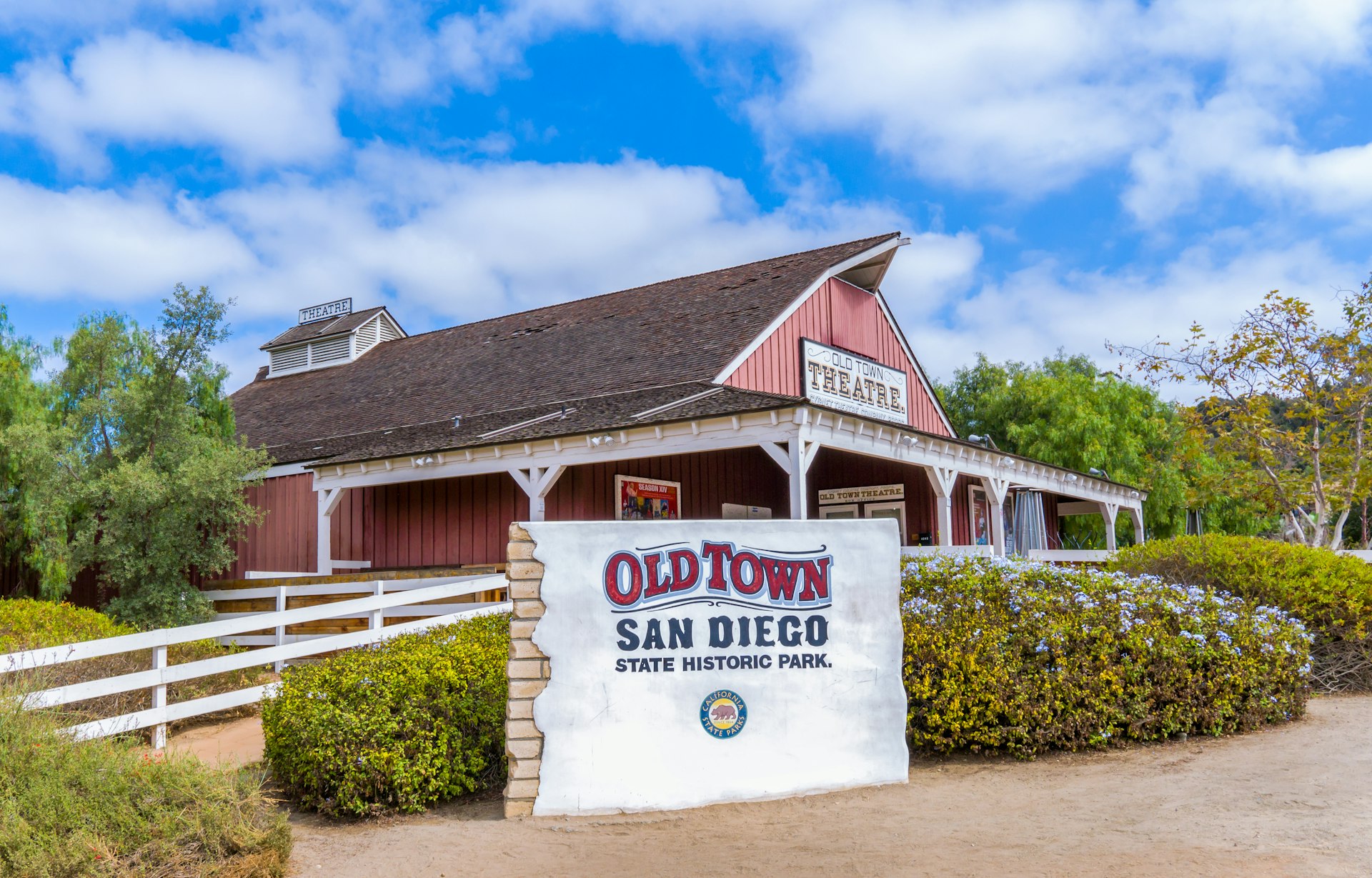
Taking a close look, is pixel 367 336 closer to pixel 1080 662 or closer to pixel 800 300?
pixel 800 300

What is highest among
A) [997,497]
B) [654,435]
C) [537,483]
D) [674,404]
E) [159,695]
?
[674,404]

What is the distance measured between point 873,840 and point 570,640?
2.20 meters

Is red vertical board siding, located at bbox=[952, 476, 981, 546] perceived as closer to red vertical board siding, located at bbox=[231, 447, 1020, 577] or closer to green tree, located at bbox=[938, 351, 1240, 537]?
red vertical board siding, located at bbox=[231, 447, 1020, 577]

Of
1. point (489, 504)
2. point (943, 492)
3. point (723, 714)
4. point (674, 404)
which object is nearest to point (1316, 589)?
point (943, 492)

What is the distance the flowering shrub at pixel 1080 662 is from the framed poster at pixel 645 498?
6900 millimetres

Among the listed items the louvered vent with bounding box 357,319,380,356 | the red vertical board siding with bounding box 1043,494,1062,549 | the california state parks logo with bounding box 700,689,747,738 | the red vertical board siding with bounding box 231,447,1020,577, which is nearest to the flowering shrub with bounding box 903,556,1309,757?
the california state parks logo with bounding box 700,689,747,738

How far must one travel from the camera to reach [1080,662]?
7777 millimetres

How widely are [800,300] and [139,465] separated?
10.2 m

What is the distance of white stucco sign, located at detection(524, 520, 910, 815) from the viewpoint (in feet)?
21.8

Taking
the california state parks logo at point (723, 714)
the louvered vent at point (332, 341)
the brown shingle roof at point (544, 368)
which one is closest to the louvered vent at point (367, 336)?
the louvered vent at point (332, 341)

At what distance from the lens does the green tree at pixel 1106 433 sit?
3066 cm

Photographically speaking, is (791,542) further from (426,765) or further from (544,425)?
(544,425)

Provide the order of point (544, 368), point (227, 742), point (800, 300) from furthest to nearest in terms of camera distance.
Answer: point (544, 368) → point (800, 300) → point (227, 742)

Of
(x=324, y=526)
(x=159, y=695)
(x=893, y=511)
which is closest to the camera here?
(x=159, y=695)
